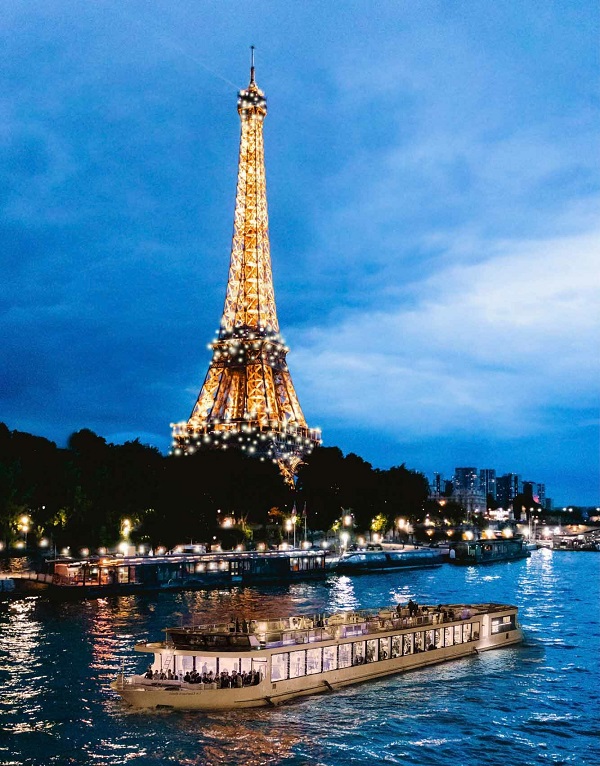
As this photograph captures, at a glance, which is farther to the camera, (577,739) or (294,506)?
(294,506)

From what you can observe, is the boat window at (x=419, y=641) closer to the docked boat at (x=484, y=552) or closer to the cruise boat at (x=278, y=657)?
the cruise boat at (x=278, y=657)

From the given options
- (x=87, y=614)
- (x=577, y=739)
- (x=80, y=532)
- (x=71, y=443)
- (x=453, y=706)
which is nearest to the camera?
(x=577, y=739)

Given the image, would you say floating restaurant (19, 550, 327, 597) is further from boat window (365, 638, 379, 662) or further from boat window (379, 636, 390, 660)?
boat window (365, 638, 379, 662)

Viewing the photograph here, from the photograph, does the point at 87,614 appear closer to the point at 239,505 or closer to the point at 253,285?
the point at 239,505

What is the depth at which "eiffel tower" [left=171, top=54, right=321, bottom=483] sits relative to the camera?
5428 inches

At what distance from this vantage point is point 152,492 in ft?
332

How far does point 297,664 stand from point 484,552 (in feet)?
317

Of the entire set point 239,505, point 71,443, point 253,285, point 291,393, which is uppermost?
point 253,285

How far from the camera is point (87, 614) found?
201 feet

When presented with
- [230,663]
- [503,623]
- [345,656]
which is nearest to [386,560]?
[503,623]

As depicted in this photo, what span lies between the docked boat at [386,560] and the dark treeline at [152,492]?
470 inches

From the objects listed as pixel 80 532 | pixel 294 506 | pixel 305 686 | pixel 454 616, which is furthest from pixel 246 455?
pixel 305 686

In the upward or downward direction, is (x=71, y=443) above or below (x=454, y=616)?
above

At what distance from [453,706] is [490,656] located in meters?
12.1
